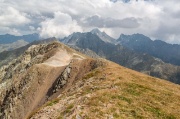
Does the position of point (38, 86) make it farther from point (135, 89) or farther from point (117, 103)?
point (117, 103)

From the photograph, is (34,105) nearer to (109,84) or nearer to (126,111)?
(109,84)

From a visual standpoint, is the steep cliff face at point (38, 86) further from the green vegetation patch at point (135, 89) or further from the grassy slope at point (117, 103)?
the green vegetation patch at point (135, 89)

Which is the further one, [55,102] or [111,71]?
[111,71]

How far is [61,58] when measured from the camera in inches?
5960

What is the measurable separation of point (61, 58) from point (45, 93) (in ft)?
152

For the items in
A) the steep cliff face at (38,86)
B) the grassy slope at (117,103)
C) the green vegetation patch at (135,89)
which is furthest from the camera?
the steep cliff face at (38,86)

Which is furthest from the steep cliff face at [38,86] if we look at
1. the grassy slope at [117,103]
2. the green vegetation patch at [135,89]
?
the green vegetation patch at [135,89]

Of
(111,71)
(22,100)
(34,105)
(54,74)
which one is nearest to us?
(111,71)

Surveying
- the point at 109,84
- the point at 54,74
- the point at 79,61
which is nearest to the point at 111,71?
the point at 109,84

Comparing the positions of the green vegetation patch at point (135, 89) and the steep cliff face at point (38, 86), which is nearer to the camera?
the green vegetation patch at point (135, 89)

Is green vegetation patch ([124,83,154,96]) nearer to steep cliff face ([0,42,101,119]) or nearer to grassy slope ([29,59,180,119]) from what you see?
grassy slope ([29,59,180,119])

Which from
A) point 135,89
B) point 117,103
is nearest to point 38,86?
point 135,89

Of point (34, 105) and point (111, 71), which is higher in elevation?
point (111, 71)

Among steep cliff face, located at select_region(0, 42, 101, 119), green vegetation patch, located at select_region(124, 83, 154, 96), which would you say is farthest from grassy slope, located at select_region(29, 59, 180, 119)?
steep cliff face, located at select_region(0, 42, 101, 119)
